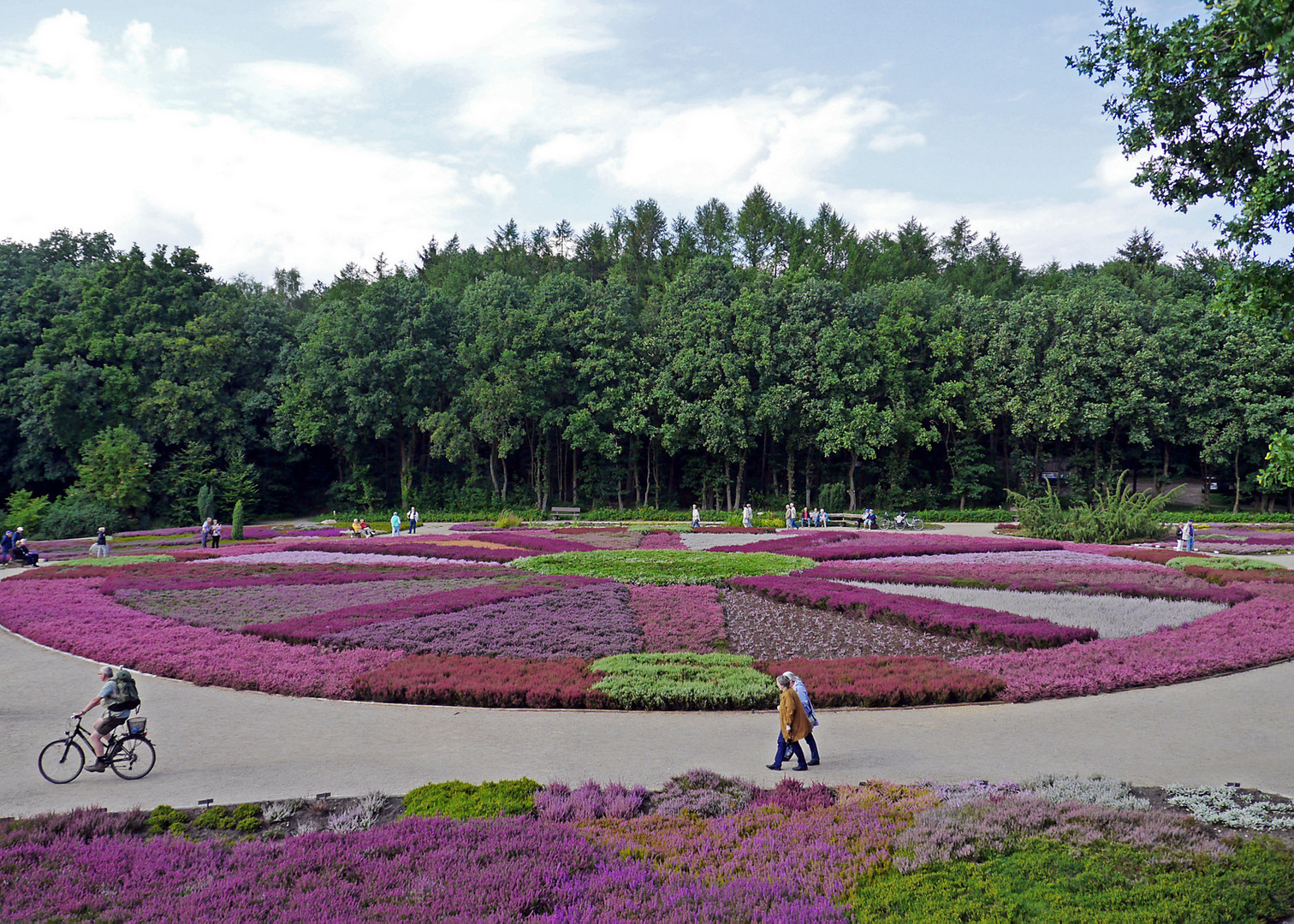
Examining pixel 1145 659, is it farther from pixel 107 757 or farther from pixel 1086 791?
pixel 107 757

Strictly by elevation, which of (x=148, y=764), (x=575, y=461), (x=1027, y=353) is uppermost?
(x=1027, y=353)

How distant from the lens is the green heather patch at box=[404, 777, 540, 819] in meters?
7.78

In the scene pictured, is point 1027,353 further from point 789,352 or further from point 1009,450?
point 789,352

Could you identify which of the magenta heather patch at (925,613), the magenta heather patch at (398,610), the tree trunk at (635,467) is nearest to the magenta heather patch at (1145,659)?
the magenta heather patch at (925,613)

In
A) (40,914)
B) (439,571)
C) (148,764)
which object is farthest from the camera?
(439,571)

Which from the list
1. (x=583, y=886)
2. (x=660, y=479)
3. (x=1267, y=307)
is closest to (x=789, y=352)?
(x=660, y=479)

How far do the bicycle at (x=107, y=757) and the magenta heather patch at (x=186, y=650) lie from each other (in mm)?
3172

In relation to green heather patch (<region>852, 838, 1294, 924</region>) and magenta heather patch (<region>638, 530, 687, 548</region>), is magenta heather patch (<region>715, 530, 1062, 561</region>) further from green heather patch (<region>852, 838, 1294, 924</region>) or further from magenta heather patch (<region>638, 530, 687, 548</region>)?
green heather patch (<region>852, 838, 1294, 924</region>)

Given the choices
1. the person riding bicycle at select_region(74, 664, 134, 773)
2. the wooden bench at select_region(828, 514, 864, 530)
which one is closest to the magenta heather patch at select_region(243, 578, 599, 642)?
the person riding bicycle at select_region(74, 664, 134, 773)

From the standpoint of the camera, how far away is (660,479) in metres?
Answer: 57.4

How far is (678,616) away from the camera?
17.6 meters

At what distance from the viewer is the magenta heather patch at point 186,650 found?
516 inches

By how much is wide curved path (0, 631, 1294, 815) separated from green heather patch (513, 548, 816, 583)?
10.9 metres

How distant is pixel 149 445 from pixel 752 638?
45278 millimetres
